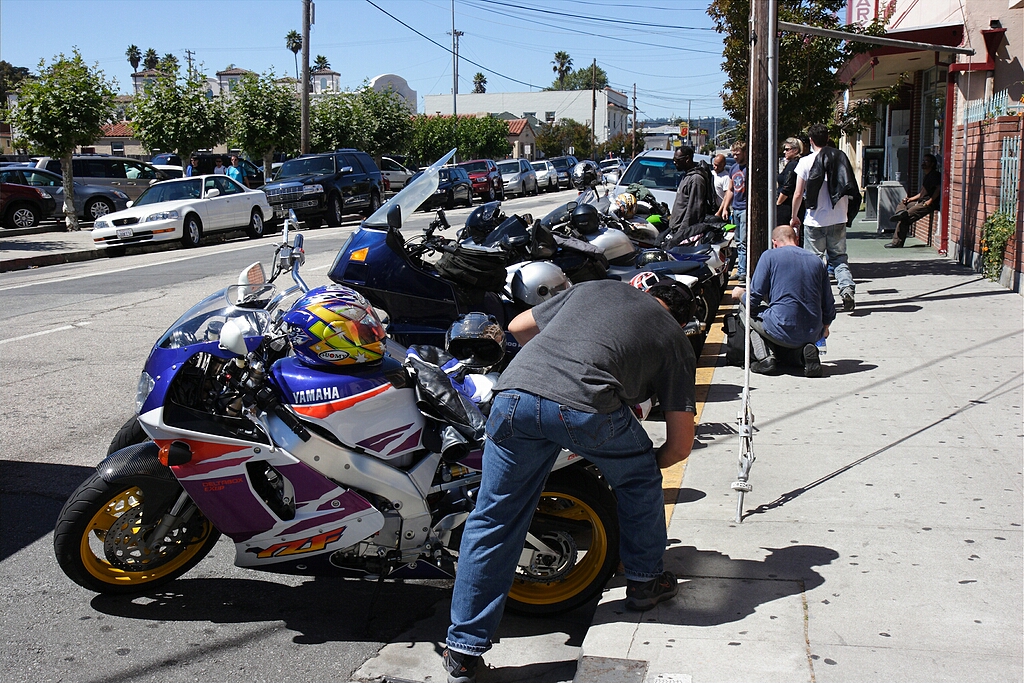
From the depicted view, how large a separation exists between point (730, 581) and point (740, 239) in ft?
28.3

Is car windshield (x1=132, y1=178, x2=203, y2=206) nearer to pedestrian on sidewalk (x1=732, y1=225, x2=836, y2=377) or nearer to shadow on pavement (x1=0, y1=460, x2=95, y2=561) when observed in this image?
shadow on pavement (x1=0, y1=460, x2=95, y2=561)

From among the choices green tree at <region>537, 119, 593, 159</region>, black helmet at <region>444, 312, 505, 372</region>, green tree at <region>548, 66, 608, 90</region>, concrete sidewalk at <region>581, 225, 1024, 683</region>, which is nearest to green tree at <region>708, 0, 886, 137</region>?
concrete sidewalk at <region>581, 225, 1024, 683</region>

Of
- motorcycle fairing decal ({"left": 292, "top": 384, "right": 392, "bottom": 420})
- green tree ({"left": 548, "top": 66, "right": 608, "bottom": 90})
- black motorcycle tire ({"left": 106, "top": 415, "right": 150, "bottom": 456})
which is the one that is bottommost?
black motorcycle tire ({"left": 106, "top": 415, "right": 150, "bottom": 456})

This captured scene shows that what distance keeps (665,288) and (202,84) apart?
1206 inches

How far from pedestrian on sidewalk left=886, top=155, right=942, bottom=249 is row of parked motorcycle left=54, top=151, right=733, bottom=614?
1340cm

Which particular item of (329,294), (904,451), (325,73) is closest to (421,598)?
(329,294)

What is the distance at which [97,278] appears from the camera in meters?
15.2

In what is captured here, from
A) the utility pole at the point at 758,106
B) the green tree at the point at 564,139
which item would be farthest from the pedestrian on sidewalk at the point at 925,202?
the green tree at the point at 564,139

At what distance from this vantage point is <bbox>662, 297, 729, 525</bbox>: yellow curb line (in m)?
5.38

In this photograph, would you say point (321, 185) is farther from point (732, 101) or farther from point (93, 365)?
point (93, 365)

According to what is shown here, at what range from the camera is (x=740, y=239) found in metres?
12.3

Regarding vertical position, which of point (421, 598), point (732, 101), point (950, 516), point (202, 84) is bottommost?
point (421, 598)

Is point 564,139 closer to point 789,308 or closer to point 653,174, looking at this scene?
point 653,174

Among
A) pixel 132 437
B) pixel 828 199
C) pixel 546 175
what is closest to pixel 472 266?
pixel 132 437
